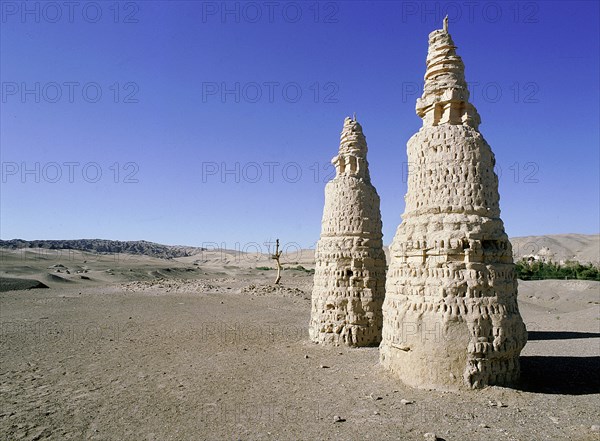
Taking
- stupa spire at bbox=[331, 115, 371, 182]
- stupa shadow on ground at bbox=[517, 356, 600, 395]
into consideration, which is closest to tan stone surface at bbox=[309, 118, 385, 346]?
stupa spire at bbox=[331, 115, 371, 182]

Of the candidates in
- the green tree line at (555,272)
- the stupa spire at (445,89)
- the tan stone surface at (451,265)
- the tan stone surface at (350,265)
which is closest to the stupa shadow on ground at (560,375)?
the tan stone surface at (451,265)

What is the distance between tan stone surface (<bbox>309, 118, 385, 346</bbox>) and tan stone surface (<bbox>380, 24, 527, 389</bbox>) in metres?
3.24

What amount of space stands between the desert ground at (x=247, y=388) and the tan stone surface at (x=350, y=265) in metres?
0.62

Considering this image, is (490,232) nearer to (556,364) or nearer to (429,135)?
(429,135)

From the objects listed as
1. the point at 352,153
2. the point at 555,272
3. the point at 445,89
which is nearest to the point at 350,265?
the point at 352,153

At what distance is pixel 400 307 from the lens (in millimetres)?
8398

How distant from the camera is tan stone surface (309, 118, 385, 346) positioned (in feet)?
40.4

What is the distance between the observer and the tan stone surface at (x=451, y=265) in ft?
25.0

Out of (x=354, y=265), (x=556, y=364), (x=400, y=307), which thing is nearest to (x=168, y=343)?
(x=354, y=265)

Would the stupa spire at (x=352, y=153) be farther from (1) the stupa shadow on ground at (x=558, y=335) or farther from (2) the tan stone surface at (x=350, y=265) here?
(1) the stupa shadow on ground at (x=558, y=335)

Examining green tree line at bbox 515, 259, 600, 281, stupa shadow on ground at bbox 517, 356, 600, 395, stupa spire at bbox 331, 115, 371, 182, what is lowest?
stupa shadow on ground at bbox 517, 356, 600, 395

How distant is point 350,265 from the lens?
12.6 metres

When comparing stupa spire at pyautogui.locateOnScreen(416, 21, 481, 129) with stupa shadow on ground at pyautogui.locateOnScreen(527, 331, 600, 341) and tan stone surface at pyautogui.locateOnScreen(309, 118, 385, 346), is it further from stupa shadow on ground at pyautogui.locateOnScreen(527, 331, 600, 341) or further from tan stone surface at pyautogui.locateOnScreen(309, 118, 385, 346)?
stupa shadow on ground at pyautogui.locateOnScreen(527, 331, 600, 341)

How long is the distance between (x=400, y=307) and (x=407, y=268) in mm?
803
